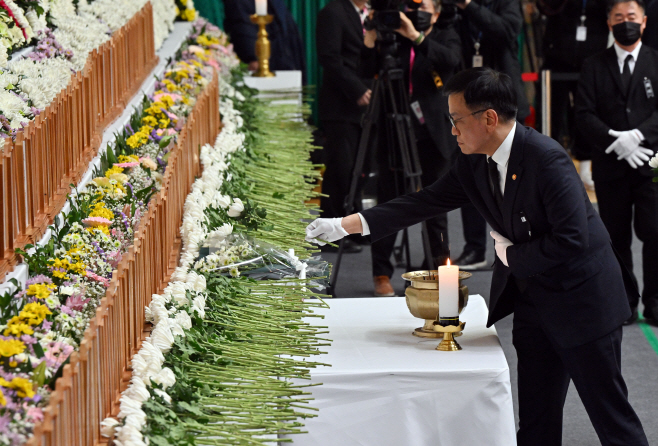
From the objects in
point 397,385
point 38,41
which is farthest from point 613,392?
point 38,41

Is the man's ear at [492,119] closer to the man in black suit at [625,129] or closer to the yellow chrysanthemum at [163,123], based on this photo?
the yellow chrysanthemum at [163,123]

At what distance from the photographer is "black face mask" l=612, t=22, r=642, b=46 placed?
396 centimetres

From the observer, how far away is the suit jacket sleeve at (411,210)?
2.56 m

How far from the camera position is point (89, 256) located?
6.78 feet

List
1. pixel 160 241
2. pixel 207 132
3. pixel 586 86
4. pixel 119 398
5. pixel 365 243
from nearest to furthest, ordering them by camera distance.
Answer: pixel 119 398, pixel 160 241, pixel 207 132, pixel 586 86, pixel 365 243

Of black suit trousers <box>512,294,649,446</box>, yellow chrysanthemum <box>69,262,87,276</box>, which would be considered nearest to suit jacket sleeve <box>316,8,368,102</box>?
black suit trousers <box>512,294,649,446</box>

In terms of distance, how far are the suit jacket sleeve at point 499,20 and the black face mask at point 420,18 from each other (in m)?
0.77

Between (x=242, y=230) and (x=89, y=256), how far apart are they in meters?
0.76

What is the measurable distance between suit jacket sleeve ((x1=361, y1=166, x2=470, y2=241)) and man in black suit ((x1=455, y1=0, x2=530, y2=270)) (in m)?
2.34

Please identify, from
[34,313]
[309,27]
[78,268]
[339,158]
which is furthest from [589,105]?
[309,27]

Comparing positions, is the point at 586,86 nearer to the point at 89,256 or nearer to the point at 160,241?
the point at 160,241

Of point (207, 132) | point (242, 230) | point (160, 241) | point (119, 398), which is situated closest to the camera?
point (119, 398)

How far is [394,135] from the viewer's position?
13.8 ft

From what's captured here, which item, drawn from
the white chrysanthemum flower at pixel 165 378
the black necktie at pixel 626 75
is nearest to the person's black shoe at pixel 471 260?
the black necktie at pixel 626 75
